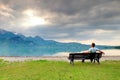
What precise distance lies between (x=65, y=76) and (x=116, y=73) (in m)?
4.32

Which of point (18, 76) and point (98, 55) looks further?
point (98, 55)

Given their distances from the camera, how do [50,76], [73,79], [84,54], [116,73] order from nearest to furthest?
[73,79] → [50,76] → [116,73] → [84,54]

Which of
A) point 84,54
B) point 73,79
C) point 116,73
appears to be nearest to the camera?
point 73,79

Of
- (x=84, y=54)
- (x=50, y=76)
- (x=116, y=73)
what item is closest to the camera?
(x=50, y=76)

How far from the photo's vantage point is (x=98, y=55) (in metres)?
33.4

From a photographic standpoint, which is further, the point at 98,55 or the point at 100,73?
the point at 98,55

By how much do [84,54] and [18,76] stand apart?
9.37m

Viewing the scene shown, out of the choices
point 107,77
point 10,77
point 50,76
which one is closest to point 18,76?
point 10,77

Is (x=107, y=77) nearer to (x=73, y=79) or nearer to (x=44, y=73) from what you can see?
(x=73, y=79)

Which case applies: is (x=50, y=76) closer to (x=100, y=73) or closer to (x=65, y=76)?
(x=65, y=76)

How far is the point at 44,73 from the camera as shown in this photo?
26.2 m

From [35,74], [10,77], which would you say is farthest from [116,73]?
[10,77]

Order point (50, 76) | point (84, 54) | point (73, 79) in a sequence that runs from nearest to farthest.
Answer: point (73, 79) → point (50, 76) → point (84, 54)

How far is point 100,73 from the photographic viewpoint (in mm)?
26234
